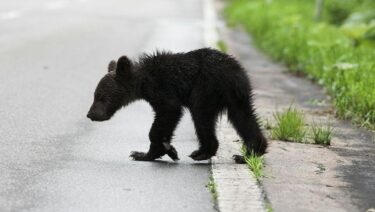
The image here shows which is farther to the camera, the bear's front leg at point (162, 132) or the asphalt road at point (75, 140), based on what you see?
the bear's front leg at point (162, 132)

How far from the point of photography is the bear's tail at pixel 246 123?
7344 millimetres

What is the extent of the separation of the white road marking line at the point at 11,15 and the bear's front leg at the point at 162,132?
1577 cm

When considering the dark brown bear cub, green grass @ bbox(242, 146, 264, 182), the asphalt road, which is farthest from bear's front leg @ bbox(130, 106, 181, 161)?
green grass @ bbox(242, 146, 264, 182)

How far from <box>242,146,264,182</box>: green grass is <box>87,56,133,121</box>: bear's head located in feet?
4.12

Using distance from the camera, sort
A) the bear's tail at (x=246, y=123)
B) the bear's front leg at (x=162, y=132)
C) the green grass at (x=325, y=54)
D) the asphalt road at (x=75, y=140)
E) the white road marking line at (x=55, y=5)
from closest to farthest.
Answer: the asphalt road at (x=75, y=140) → the bear's tail at (x=246, y=123) → the bear's front leg at (x=162, y=132) → the green grass at (x=325, y=54) → the white road marking line at (x=55, y=5)

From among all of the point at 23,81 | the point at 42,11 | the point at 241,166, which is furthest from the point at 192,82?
the point at 42,11

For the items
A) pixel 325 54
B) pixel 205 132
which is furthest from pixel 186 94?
pixel 325 54

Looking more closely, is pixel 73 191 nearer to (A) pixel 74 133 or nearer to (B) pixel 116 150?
(B) pixel 116 150

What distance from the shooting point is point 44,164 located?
23.6 ft

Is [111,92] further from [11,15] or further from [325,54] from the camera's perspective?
[11,15]

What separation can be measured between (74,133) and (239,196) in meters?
2.97

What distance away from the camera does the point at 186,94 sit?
24.9 feet

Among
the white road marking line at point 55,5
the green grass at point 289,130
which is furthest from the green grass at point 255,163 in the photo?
the white road marking line at point 55,5

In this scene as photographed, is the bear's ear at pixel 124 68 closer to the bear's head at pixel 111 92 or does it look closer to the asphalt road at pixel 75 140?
the bear's head at pixel 111 92
